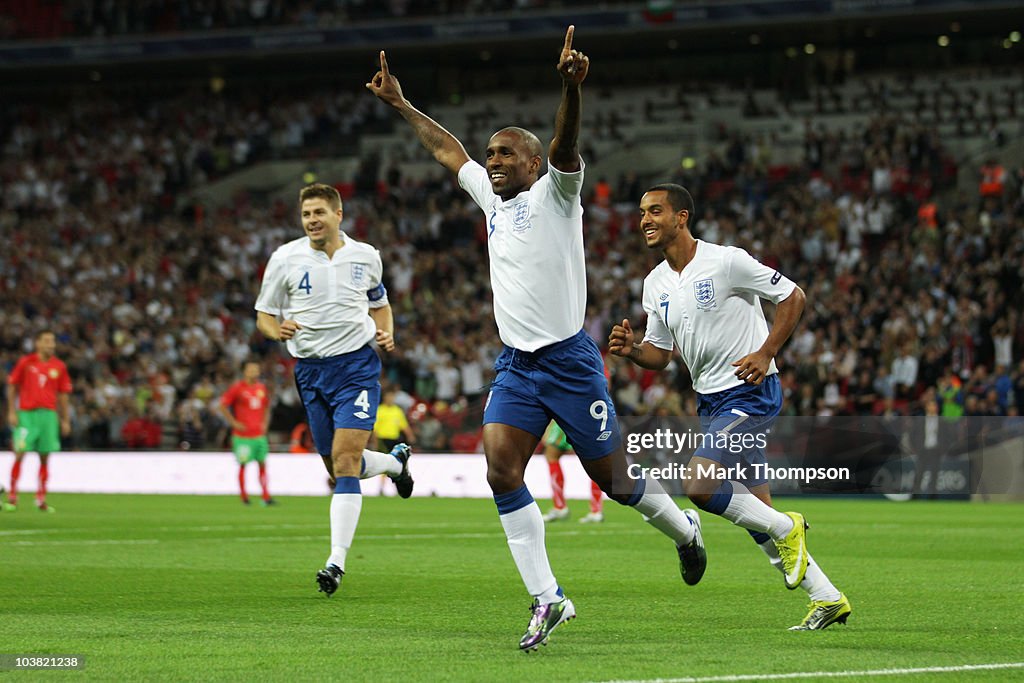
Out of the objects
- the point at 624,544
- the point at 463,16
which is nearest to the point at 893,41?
the point at 463,16

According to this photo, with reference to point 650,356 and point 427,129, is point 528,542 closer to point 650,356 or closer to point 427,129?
point 650,356

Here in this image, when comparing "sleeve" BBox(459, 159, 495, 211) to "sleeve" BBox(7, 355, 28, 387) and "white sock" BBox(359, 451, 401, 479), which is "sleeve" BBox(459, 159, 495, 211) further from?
"sleeve" BBox(7, 355, 28, 387)

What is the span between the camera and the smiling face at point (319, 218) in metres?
11.2

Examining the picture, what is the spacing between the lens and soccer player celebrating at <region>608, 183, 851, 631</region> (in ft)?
26.7

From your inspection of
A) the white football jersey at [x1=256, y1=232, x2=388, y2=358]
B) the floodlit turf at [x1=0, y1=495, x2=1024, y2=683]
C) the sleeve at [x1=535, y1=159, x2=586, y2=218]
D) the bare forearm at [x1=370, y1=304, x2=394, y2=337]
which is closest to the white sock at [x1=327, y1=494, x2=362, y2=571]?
the floodlit turf at [x1=0, y1=495, x2=1024, y2=683]

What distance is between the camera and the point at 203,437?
30766 mm

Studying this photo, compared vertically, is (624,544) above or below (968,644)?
below

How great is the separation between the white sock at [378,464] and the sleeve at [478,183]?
3.79m

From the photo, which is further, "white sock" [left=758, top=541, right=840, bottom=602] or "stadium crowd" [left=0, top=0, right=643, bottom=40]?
"stadium crowd" [left=0, top=0, right=643, bottom=40]

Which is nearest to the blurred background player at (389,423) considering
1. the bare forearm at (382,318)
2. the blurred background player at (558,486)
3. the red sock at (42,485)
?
the red sock at (42,485)

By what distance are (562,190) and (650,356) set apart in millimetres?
1664

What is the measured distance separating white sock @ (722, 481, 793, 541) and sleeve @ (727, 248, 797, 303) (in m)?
1.05

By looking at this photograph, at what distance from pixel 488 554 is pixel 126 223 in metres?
30.1

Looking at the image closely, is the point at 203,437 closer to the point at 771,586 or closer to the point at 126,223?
the point at 126,223
